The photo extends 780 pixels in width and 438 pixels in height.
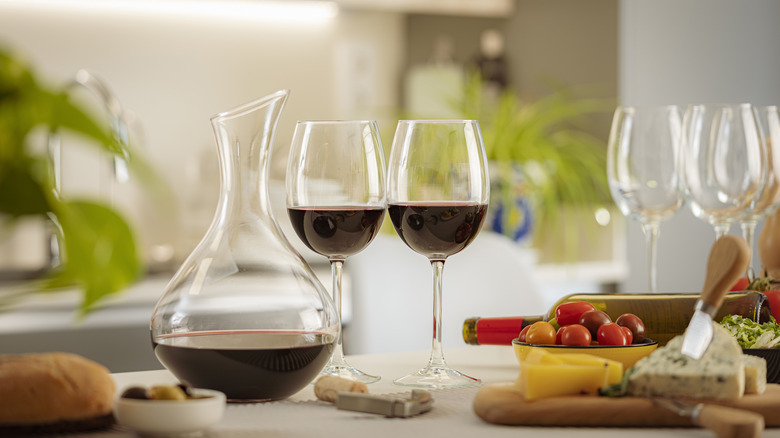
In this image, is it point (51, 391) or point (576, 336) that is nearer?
point (51, 391)

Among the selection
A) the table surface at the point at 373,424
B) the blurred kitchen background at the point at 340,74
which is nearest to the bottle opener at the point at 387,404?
the table surface at the point at 373,424

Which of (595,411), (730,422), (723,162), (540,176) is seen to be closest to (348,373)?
(595,411)

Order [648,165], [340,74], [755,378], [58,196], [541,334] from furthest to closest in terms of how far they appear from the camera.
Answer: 1. [340,74]
2. [648,165]
3. [541,334]
4. [755,378]
5. [58,196]

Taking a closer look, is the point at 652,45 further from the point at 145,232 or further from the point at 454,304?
the point at 145,232

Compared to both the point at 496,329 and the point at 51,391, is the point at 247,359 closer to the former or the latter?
the point at 51,391

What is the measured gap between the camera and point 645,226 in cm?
124

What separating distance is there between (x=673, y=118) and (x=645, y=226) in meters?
0.15

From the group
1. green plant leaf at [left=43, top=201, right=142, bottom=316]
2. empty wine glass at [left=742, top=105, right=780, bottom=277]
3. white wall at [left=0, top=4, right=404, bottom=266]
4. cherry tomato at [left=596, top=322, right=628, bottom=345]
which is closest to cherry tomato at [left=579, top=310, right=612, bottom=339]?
cherry tomato at [left=596, top=322, right=628, bottom=345]

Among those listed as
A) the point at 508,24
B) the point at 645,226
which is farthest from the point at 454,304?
the point at 508,24

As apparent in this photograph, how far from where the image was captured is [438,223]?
0.87 meters

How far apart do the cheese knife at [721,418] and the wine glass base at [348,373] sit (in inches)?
12.1

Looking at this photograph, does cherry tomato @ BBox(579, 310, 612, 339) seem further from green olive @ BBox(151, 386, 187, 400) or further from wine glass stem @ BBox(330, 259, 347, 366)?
green olive @ BBox(151, 386, 187, 400)

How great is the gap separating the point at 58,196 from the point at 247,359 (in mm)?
327

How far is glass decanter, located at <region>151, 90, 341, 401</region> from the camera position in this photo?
756 millimetres
